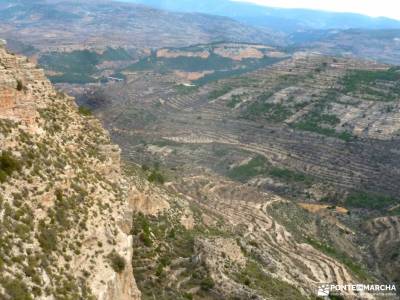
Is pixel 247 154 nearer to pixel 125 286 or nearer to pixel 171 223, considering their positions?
pixel 171 223

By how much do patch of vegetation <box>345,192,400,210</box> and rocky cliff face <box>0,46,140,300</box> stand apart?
210 feet

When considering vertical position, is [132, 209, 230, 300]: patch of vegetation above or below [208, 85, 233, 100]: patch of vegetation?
above

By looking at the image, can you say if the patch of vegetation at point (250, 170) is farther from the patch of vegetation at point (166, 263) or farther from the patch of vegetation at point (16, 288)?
the patch of vegetation at point (16, 288)

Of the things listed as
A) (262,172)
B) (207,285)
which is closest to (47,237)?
(207,285)

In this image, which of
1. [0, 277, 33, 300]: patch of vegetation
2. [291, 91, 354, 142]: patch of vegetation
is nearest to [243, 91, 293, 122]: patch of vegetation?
[291, 91, 354, 142]: patch of vegetation

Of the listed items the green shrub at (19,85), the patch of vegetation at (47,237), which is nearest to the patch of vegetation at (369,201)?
the green shrub at (19,85)

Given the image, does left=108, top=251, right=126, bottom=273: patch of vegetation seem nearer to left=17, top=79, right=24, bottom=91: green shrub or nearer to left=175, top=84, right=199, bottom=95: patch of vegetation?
left=17, top=79, right=24, bottom=91: green shrub

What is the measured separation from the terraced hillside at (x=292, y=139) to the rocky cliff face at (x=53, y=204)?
3476 centimetres

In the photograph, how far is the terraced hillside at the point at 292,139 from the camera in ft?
253

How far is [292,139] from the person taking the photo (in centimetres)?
11081

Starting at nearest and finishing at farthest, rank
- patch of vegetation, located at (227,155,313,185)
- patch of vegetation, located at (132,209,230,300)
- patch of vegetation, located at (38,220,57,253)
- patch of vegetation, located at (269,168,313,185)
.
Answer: patch of vegetation, located at (38,220,57,253) < patch of vegetation, located at (132,209,230,300) < patch of vegetation, located at (269,168,313,185) < patch of vegetation, located at (227,155,313,185)

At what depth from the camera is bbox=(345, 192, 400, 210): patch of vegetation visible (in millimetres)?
84188

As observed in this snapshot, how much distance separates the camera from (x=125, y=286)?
22812mm

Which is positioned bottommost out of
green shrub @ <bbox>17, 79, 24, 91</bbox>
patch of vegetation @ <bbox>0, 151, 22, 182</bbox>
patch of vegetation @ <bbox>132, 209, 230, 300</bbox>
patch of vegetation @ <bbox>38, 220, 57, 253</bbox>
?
patch of vegetation @ <bbox>132, 209, 230, 300</bbox>
